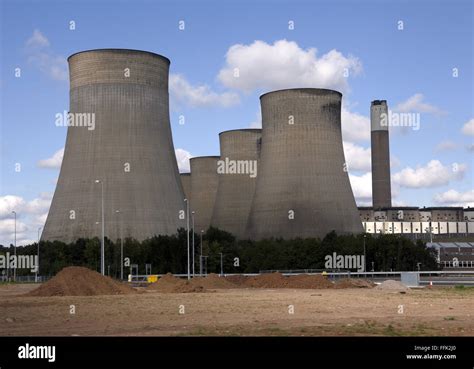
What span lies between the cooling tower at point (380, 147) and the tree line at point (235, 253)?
2576 centimetres

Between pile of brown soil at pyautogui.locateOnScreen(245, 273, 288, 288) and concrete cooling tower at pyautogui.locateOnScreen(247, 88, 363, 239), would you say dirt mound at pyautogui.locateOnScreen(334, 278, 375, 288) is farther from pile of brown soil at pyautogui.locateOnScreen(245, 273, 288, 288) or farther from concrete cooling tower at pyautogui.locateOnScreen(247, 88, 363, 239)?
concrete cooling tower at pyautogui.locateOnScreen(247, 88, 363, 239)

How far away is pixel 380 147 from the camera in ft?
274

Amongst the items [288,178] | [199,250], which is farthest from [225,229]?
[288,178]

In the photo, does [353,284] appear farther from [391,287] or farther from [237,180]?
[237,180]

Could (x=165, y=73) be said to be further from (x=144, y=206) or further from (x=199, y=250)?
(x=199, y=250)

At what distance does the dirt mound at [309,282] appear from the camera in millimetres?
32406

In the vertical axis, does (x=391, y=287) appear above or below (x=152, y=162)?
below

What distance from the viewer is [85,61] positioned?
45625 mm

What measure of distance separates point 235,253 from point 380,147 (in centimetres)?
3293

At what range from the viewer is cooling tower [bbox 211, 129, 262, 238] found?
61.9m

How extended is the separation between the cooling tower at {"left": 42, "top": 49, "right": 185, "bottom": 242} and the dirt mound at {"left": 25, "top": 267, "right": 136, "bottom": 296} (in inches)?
683

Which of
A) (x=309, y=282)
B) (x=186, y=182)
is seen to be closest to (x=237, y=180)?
(x=186, y=182)

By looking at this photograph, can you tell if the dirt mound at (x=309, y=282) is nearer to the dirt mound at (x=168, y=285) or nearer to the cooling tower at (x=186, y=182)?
the dirt mound at (x=168, y=285)

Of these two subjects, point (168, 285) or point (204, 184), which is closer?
point (168, 285)
